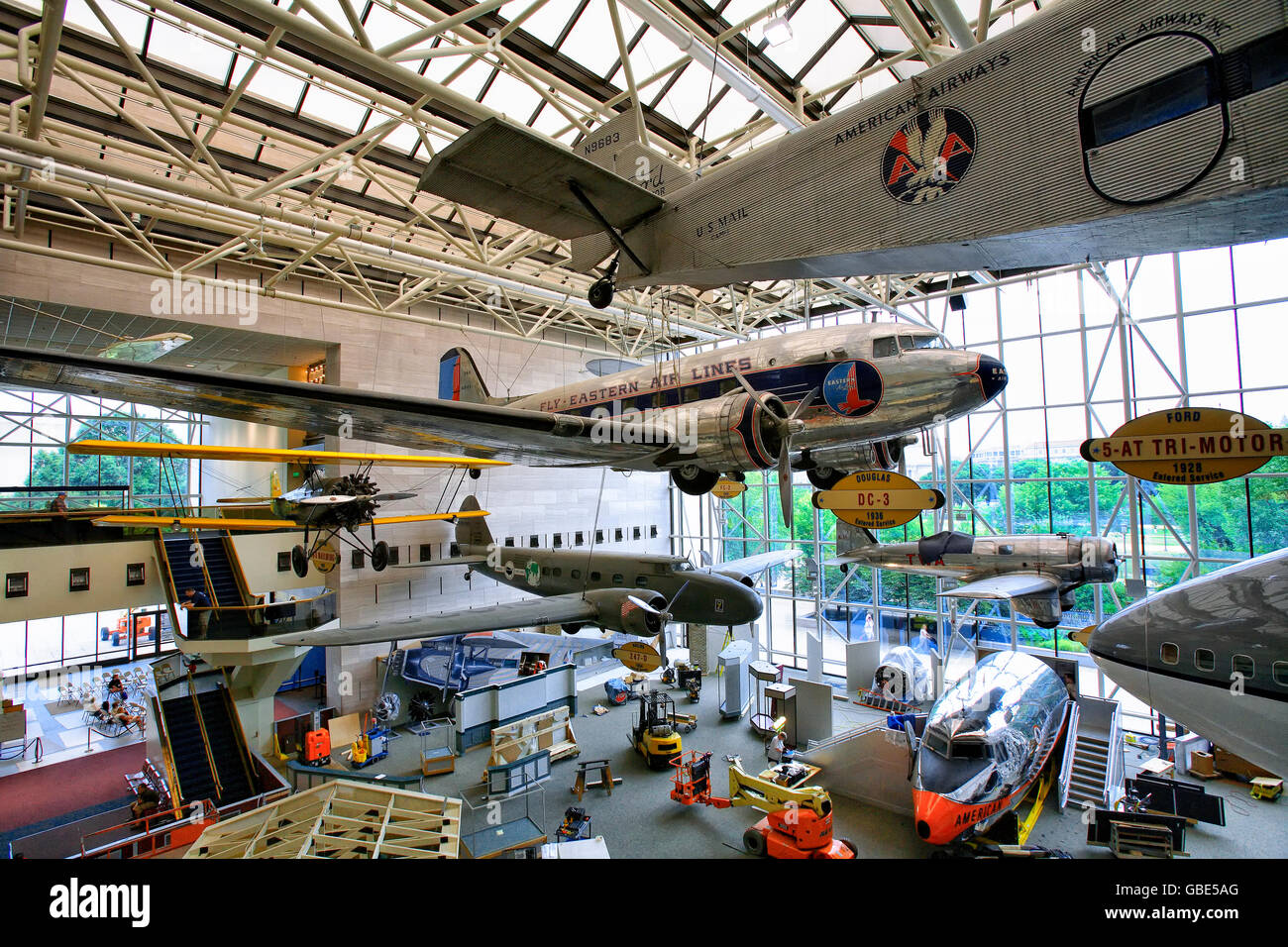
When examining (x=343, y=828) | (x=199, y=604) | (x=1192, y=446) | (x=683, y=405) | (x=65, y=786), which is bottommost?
(x=65, y=786)

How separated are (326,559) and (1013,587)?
49.4 ft

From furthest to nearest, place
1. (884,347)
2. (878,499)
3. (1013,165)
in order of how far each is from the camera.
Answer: (878,499) → (884,347) → (1013,165)

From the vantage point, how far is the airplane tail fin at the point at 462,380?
11.7 meters

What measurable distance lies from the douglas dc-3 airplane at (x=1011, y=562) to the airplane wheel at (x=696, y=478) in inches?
257

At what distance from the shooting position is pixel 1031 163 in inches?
74.9

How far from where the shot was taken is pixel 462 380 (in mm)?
12008

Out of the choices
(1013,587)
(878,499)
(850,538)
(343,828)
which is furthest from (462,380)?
(1013,587)

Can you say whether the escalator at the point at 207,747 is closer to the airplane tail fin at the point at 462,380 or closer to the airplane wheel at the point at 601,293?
the airplane tail fin at the point at 462,380

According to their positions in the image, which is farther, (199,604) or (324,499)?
(199,604)

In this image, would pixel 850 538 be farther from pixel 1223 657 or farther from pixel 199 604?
pixel 199 604

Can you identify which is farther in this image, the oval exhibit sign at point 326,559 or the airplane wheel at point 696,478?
the oval exhibit sign at point 326,559

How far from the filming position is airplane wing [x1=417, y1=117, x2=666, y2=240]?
2.80 metres

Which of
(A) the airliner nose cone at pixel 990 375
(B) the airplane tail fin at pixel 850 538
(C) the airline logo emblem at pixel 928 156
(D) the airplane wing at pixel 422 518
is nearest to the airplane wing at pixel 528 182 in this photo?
(C) the airline logo emblem at pixel 928 156
